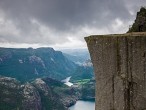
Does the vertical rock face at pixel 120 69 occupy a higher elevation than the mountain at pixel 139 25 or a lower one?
lower

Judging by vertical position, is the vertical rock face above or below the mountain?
below

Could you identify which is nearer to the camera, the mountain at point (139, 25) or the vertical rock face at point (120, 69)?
the vertical rock face at point (120, 69)

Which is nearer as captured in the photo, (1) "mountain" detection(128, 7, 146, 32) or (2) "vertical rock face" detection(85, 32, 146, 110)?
(2) "vertical rock face" detection(85, 32, 146, 110)

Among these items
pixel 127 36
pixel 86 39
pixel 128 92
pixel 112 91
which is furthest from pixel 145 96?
pixel 86 39

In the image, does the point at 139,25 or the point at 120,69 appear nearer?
the point at 120,69

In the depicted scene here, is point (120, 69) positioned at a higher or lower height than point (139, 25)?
lower

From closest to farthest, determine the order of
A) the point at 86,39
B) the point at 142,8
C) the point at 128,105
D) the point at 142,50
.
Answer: the point at 142,50
the point at 128,105
the point at 86,39
the point at 142,8

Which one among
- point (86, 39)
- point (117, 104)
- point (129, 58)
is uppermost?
point (86, 39)

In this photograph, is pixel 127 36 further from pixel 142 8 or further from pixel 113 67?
pixel 142 8
